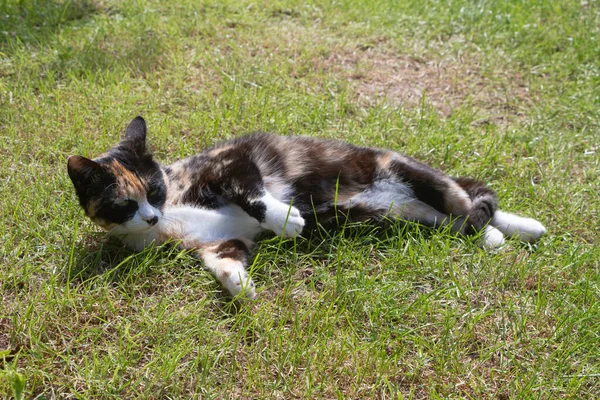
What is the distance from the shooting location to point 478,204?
3.40m

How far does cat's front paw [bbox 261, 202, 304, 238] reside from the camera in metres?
3.01

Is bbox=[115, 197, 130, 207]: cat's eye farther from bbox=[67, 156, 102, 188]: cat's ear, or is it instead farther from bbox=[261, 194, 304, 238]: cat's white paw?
bbox=[261, 194, 304, 238]: cat's white paw

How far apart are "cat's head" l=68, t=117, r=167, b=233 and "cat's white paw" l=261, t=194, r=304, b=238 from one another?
1.86 feet

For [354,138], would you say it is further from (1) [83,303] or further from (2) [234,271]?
(1) [83,303]

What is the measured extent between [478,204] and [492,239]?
0.87ft

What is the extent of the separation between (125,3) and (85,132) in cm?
243

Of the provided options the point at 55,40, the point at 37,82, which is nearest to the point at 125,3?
the point at 55,40

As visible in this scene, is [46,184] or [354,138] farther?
[354,138]

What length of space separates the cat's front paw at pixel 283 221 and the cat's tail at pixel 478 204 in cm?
100

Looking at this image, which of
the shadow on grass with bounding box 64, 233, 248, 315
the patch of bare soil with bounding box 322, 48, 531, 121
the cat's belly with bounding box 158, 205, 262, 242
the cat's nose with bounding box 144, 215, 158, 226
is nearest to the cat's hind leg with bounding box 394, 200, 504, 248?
the cat's belly with bounding box 158, 205, 262, 242

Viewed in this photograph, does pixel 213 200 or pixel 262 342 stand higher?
pixel 213 200

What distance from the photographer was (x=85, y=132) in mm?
4082

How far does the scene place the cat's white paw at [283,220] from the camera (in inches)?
118

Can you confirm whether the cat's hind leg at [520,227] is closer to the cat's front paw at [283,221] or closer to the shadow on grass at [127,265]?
the cat's front paw at [283,221]
